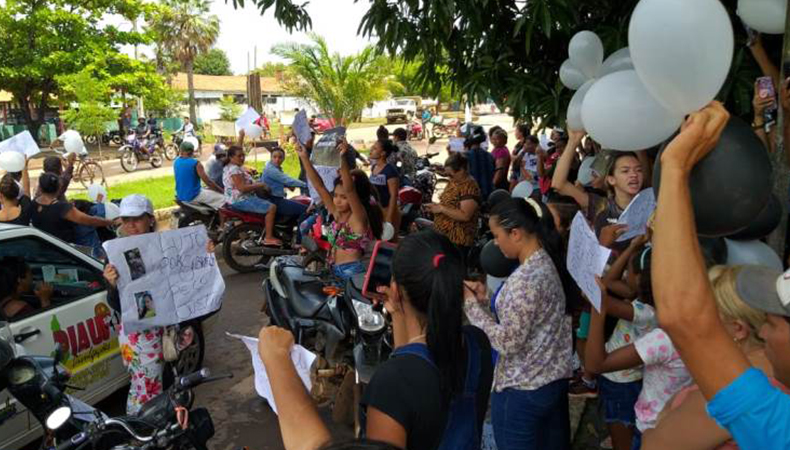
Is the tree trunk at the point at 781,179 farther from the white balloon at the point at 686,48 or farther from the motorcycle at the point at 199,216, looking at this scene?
the motorcycle at the point at 199,216

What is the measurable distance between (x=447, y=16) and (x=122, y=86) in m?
24.7

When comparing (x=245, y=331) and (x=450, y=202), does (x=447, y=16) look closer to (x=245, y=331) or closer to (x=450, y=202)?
(x=450, y=202)

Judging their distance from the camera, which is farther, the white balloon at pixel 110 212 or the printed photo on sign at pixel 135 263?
the white balloon at pixel 110 212

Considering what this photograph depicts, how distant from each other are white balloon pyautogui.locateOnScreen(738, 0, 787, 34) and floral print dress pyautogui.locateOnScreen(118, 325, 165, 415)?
11.5 ft

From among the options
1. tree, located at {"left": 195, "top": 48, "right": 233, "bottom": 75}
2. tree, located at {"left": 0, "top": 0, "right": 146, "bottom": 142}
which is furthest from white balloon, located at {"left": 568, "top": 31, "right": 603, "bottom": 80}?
tree, located at {"left": 195, "top": 48, "right": 233, "bottom": 75}

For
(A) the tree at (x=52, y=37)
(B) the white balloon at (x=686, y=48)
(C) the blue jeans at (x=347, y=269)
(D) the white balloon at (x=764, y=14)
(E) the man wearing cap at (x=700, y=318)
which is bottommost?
(C) the blue jeans at (x=347, y=269)

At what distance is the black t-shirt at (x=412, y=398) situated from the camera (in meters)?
1.56

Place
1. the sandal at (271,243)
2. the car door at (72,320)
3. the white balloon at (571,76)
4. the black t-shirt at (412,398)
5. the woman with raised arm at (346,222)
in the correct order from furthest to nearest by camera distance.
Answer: the sandal at (271,243) → the woman with raised arm at (346,222) → the car door at (72,320) → the white balloon at (571,76) → the black t-shirt at (412,398)

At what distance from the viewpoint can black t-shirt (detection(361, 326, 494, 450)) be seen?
1.56m

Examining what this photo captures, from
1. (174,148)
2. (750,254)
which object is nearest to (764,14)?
(750,254)

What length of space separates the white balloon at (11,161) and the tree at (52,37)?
1878 centimetres

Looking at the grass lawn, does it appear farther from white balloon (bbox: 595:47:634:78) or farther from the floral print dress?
white balloon (bbox: 595:47:634:78)

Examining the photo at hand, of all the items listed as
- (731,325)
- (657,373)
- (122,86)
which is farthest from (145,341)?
(122,86)

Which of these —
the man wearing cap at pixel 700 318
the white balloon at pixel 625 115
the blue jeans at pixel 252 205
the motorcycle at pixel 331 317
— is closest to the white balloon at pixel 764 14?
the white balloon at pixel 625 115
